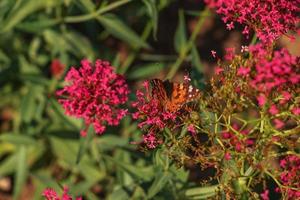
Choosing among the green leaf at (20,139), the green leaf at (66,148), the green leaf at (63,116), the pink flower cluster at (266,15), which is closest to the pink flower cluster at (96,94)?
the pink flower cluster at (266,15)

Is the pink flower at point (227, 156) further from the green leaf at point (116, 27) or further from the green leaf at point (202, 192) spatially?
the green leaf at point (116, 27)

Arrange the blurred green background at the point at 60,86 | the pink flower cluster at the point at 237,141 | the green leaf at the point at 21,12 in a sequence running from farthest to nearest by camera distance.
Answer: the green leaf at the point at 21,12 < the blurred green background at the point at 60,86 < the pink flower cluster at the point at 237,141

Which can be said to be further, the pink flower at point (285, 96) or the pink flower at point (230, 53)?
the pink flower at point (230, 53)

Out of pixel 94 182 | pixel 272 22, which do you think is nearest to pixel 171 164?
pixel 272 22

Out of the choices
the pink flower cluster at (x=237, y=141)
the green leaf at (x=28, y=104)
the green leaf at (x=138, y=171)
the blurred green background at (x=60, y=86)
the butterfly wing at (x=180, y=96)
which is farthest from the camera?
the green leaf at (x=28, y=104)

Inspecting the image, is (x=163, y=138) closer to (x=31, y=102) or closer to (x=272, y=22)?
(x=272, y=22)

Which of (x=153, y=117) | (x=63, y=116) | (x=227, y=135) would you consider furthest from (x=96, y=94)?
(x=63, y=116)

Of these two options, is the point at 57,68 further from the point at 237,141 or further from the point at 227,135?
the point at 237,141
